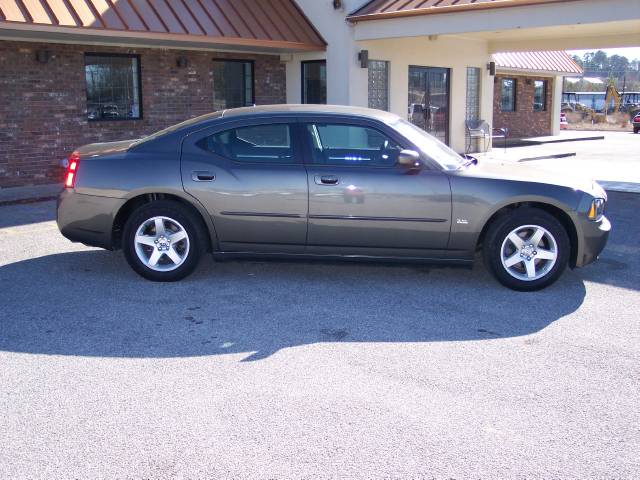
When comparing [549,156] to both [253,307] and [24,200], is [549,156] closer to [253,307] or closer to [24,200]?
[24,200]

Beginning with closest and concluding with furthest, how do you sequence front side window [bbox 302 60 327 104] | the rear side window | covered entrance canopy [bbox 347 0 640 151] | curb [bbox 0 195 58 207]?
the rear side window < curb [bbox 0 195 58 207] < covered entrance canopy [bbox 347 0 640 151] < front side window [bbox 302 60 327 104]

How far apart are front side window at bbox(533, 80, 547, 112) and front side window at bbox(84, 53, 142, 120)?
64.1 feet

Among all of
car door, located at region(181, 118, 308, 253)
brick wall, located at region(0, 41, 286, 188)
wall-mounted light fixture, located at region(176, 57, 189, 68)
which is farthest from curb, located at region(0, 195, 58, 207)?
car door, located at region(181, 118, 308, 253)

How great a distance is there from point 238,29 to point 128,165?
7.86 m

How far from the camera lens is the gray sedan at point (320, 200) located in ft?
20.4

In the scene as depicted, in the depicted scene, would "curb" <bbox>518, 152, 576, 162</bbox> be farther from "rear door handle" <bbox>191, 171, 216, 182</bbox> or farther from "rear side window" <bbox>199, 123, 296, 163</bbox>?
"rear door handle" <bbox>191, 171, 216, 182</bbox>

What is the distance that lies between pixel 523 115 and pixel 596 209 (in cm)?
2278

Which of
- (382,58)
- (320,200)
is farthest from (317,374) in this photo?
(382,58)

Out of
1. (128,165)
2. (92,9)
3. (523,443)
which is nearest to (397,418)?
(523,443)

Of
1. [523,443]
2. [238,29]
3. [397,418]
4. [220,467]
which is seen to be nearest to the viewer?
[220,467]

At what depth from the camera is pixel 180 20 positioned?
42.0 ft

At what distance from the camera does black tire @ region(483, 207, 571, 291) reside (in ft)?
20.3

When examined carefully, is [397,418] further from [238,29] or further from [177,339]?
[238,29]

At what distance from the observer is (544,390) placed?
4.27m
